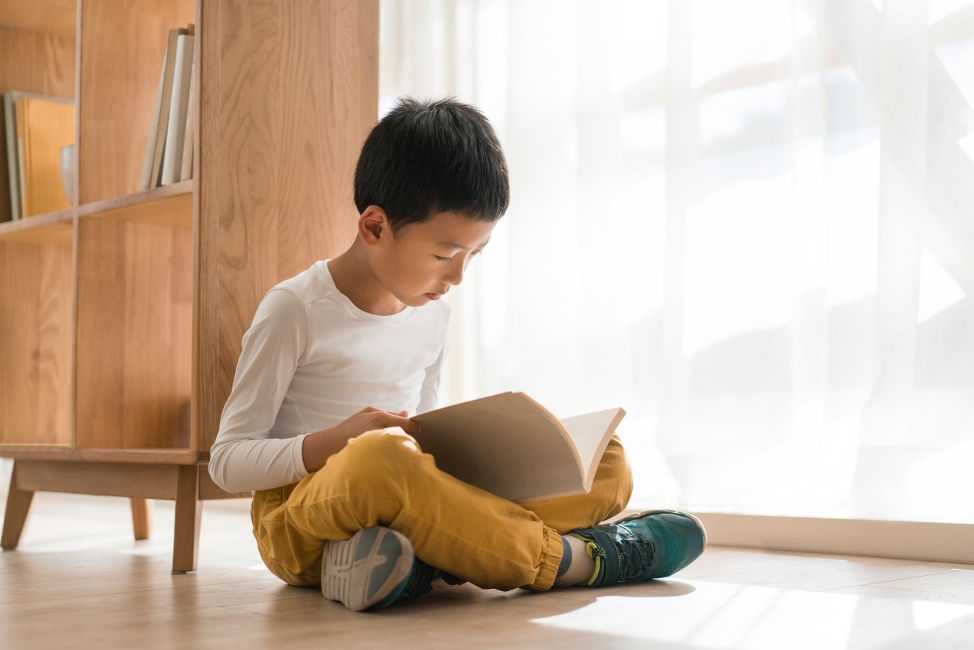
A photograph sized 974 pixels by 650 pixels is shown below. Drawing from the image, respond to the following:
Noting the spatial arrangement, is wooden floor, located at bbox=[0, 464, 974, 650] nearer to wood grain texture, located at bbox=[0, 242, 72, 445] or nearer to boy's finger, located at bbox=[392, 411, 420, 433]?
boy's finger, located at bbox=[392, 411, 420, 433]

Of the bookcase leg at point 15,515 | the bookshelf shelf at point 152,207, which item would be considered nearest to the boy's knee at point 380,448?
the bookshelf shelf at point 152,207

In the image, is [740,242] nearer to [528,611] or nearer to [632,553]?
[632,553]

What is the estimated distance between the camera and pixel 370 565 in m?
0.90

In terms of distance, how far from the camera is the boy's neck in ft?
3.91

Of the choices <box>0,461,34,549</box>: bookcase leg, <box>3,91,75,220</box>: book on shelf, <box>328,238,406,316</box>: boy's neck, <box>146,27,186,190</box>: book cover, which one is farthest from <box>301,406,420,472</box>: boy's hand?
<box>3,91,75,220</box>: book on shelf

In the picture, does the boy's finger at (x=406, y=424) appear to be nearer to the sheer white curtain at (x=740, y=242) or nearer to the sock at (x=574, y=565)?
the sock at (x=574, y=565)

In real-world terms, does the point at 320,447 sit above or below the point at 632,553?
above

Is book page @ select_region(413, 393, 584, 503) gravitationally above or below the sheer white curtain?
below

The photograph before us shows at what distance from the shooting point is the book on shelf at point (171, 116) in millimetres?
1348

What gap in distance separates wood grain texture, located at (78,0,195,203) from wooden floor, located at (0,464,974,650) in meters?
0.57

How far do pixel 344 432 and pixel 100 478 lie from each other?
565 mm

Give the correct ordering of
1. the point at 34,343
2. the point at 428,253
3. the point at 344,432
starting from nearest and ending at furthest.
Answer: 1. the point at 344,432
2. the point at 428,253
3. the point at 34,343

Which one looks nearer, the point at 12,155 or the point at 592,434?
the point at 592,434

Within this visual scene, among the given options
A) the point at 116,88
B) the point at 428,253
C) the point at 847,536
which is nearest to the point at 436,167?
the point at 428,253
